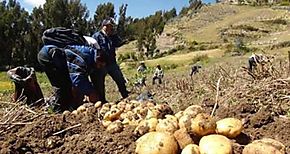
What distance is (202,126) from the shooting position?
375cm

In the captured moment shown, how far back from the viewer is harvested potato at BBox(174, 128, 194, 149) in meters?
3.72

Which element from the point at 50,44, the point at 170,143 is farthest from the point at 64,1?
the point at 170,143

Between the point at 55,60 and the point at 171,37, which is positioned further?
the point at 171,37

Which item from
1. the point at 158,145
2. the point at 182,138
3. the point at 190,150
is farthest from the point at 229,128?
→ the point at 158,145

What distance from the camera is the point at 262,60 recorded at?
757 centimetres

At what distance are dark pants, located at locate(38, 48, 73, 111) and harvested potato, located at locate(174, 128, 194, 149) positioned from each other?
3644mm

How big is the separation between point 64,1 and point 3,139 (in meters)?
61.5

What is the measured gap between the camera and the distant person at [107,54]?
319 inches

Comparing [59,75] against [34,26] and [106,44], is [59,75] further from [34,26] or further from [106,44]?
[34,26]

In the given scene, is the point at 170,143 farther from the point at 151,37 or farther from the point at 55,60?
the point at 151,37

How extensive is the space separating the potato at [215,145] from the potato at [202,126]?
146 millimetres

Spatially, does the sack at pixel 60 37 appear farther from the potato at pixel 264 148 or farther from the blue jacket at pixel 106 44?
the potato at pixel 264 148

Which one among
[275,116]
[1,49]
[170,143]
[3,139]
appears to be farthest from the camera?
[1,49]

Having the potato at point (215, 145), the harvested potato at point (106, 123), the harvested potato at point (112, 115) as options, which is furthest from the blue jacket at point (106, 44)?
the potato at point (215, 145)
